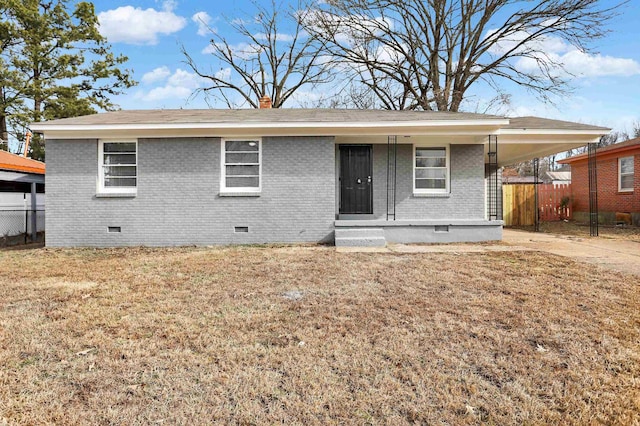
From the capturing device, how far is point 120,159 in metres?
9.07

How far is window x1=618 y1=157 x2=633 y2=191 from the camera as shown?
46.7ft

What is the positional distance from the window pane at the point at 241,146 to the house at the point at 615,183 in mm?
14521

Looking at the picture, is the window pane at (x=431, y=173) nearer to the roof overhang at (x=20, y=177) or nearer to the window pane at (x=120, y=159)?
the window pane at (x=120, y=159)

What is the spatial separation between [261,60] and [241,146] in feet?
63.0

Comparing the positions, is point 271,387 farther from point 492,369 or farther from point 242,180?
point 242,180

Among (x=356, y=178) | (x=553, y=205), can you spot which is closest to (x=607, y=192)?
(x=553, y=205)

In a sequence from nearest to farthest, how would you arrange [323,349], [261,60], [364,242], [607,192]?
[323,349] < [364,242] < [607,192] < [261,60]

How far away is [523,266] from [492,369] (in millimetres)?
4111

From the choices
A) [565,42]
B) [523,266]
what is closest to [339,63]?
[565,42]

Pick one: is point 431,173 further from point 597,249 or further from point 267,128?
point 267,128

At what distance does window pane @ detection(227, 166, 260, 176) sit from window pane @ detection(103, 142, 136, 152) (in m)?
2.55

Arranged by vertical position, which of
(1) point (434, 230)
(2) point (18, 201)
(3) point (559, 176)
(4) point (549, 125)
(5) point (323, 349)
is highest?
(3) point (559, 176)

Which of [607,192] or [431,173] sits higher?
[431,173]

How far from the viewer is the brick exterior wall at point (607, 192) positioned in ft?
45.4
